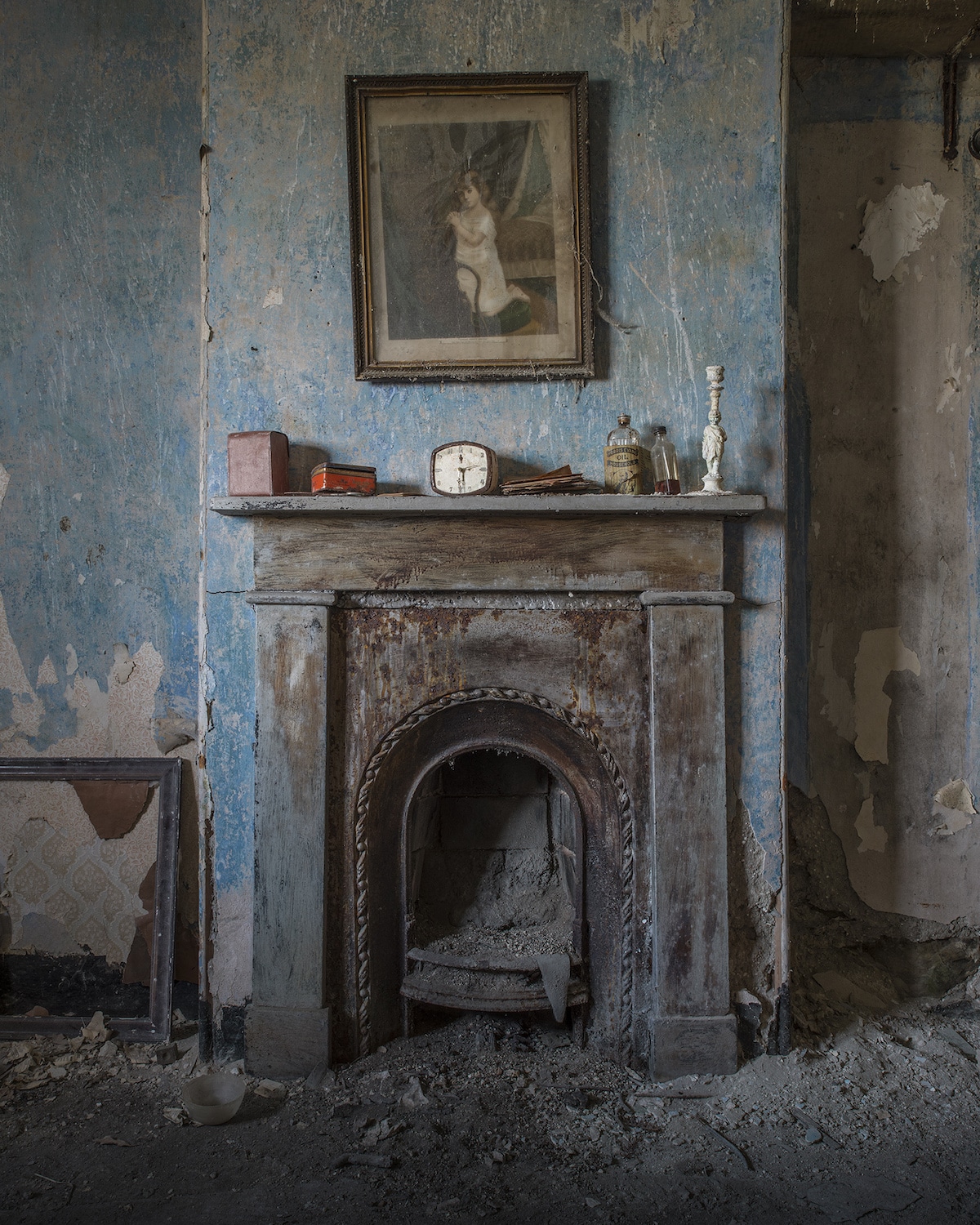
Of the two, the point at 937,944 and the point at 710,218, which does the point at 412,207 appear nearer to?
the point at 710,218

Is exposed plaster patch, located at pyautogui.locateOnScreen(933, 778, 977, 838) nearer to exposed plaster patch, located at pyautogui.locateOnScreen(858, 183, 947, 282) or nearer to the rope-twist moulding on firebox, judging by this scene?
the rope-twist moulding on firebox

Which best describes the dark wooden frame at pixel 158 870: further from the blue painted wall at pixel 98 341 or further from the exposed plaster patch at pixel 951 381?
the exposed plaster patch at pixel 951 381

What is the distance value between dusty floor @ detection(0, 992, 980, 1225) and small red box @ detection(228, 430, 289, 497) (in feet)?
6.22

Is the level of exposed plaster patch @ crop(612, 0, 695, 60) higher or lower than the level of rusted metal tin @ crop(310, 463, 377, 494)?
higher

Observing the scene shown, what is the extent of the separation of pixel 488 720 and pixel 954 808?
6.12 ft

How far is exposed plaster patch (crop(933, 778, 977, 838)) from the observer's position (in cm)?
275

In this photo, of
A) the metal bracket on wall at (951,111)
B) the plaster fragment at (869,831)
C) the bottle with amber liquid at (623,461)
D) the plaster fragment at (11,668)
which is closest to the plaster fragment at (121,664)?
the plaster fragment at (11,668)

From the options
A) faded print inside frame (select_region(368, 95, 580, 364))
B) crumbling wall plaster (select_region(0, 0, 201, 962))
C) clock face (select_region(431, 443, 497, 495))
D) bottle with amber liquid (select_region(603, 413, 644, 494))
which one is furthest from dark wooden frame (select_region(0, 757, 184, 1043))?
bottle with amber liquid (select_region(603, 413, 644, 494))

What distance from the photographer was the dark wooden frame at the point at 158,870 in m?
2.51

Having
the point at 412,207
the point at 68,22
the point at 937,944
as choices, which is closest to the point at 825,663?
the point at 937,944

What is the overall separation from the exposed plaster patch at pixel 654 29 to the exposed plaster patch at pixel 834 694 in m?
2.10

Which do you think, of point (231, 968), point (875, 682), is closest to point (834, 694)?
point (875, 682)

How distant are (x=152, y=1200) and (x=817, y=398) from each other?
10.9 ft

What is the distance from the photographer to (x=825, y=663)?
2.77 m
